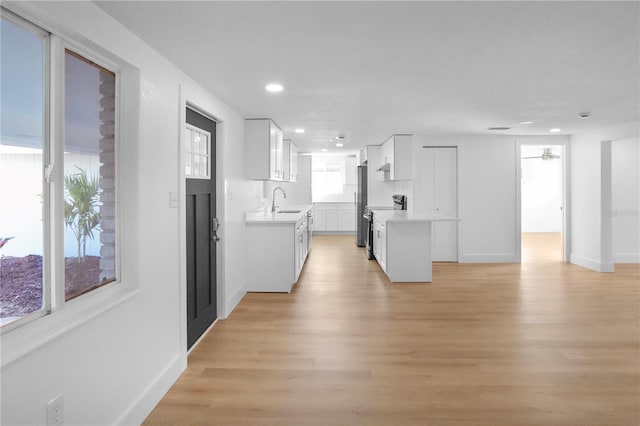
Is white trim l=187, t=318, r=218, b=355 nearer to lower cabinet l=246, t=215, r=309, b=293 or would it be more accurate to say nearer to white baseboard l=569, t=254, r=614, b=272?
lower cabinet l=246, t=215, r=309, b=293

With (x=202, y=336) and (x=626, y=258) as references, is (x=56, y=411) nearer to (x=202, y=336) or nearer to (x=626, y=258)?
(x=202, y=336)

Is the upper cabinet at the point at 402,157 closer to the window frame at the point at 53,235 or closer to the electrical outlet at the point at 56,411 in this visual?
the window frame at the point at 53,235

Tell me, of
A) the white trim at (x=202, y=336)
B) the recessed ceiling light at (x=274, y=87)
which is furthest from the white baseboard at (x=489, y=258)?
the recessed ceiling light at (x=274, y=87)

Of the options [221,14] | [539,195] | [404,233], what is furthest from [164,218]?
[539,195]

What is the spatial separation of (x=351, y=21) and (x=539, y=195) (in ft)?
39.2

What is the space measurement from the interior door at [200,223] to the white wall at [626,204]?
7208 mm

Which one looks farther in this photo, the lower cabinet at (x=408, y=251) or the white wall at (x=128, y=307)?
the lower cabinet at (x=408, y=251)

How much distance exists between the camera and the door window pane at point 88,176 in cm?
192

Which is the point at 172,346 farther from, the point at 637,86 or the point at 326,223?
the point at 326,223

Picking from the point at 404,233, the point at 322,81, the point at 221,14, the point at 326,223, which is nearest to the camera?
the point at 221,14

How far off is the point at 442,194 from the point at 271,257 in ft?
12.3

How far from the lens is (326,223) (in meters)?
11.7

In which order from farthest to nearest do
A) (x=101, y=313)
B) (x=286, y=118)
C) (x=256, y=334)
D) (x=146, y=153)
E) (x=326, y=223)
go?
(x=326, y=223) < (x=286, y=118) < (x=256, y=334) < (x=146, y=153) < (x=101, y=313)

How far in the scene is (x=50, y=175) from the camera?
68.2 inches
